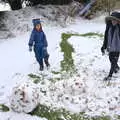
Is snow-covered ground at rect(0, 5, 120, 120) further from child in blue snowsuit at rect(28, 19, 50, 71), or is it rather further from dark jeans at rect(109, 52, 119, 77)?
child in blue snowsuit at rect(28, 19, 50, 71)

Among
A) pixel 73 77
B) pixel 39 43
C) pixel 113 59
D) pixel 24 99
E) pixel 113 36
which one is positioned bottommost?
pixel 73 77

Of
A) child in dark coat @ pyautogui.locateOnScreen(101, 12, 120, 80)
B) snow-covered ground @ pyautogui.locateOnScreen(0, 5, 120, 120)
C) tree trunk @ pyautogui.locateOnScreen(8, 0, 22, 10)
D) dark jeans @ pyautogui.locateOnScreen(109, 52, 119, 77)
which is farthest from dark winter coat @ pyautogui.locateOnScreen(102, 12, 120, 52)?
tree trunk @ pyautogui.locateOnScreen(8, 0, 22, 10)

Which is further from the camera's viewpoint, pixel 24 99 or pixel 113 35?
pixel 113 35

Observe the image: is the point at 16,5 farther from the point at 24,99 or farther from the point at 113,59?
the point at 24,99

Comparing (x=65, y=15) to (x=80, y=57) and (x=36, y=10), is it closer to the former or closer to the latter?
(x=36, y=10)

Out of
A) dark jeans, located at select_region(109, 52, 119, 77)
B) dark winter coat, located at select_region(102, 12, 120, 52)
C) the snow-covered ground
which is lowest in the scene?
the snow-covered ground

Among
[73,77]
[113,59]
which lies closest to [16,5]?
[73,77]

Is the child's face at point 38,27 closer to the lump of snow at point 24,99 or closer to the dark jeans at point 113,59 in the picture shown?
the dark jeans at point 113,59

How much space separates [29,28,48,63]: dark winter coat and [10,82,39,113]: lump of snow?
2228 mm

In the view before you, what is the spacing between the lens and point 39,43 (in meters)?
10.4

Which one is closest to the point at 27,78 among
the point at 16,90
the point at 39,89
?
the point at 39,89

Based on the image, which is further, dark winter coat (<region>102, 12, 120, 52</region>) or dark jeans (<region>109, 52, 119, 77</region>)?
dark jeans (<region>109, 52, 119, 77</region>)

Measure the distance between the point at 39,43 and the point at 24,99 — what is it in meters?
2.52

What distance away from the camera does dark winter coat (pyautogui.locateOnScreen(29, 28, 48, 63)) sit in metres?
10.3
